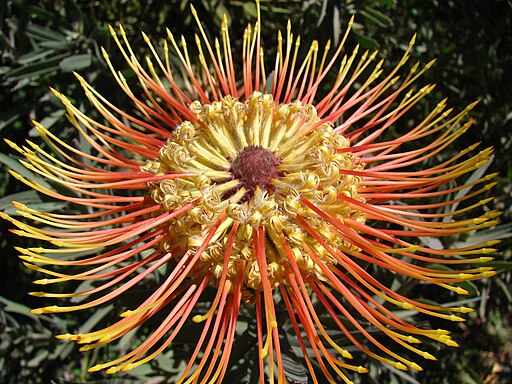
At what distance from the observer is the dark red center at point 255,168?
90 centimetres

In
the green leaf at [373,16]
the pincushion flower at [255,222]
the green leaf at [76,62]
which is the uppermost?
the green leaf at [373,16]

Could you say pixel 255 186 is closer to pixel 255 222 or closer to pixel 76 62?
pixel 255 222

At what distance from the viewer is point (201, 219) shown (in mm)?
839

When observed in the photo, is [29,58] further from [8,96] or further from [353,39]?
[353,39]

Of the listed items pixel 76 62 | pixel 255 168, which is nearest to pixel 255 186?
pixel 255 168

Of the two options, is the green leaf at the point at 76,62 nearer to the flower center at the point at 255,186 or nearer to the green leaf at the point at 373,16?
the flower center at the point at 255,186

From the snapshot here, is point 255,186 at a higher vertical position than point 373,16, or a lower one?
lower

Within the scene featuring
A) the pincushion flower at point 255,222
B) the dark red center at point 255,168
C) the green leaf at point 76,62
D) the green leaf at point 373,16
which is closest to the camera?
the pincushion flower at point 255,222

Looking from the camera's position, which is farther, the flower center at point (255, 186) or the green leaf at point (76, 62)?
the green leaf at point (76, 62)

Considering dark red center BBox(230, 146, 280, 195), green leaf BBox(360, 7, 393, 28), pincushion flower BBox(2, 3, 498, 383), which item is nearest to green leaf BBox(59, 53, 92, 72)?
pincushion flower BBox(2, 3, 498, 383)

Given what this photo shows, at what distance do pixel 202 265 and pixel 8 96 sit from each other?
1349 millimetres

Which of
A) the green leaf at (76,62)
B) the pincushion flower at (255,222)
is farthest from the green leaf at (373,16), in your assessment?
the green leaf at (76,62)

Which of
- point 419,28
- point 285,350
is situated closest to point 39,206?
point 285,350

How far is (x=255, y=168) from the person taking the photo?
2.97 feet
